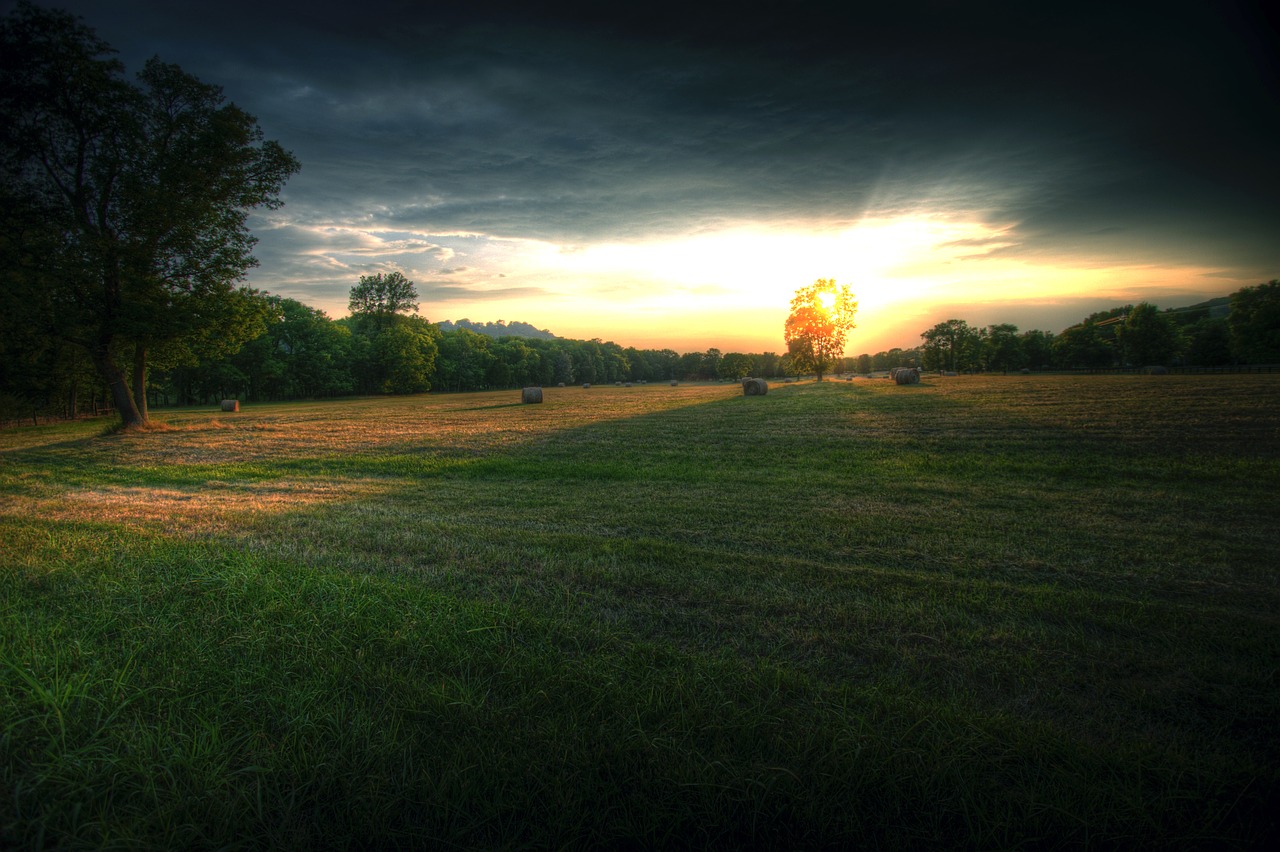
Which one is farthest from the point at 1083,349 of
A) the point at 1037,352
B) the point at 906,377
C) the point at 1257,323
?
the point at 1257,323

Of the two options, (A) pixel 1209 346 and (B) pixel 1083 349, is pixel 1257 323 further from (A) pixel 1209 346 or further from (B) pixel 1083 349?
(B) pixel 1083 349

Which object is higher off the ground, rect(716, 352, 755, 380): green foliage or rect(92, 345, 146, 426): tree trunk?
rect(716, 352, 755, 380): green foliage

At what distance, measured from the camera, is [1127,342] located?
46188mm

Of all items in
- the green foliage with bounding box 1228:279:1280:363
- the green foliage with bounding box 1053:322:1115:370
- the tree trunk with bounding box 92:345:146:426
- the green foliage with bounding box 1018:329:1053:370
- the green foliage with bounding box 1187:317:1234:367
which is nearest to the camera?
the green foliage with bounding box 1228:279:1280:363

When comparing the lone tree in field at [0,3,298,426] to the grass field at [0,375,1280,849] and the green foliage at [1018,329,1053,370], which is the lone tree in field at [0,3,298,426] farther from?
the green foliage at [1018,329,1053,370]

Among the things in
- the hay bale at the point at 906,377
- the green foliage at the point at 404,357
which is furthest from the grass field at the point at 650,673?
the green foliage at the point at 404,357

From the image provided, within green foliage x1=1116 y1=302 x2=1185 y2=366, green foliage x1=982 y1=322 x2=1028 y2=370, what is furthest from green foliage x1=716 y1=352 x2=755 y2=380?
green foliage x1=1116 y1=302 x2=1185 y2=366

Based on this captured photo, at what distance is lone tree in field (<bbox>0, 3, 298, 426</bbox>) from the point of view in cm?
1750

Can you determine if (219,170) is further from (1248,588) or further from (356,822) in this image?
(1248,588)

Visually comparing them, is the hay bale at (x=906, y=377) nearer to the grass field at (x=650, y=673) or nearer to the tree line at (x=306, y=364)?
the tree line at (x=306, y=364)

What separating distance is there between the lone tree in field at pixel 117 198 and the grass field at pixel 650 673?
698 inches

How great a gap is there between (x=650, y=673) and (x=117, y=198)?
30.3m

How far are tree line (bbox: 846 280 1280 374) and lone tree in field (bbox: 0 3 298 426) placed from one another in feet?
109

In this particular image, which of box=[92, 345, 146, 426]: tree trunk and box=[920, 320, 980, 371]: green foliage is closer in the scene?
box=[92, 345, 146, 426]: tree trunk
